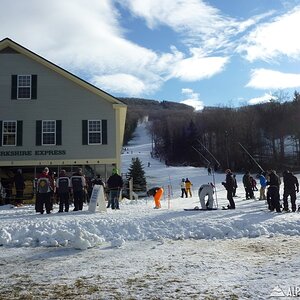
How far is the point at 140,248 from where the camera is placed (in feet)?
30.3

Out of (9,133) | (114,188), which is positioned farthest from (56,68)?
(114,188)

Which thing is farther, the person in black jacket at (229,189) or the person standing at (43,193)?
the person in black jacket at (229,189)

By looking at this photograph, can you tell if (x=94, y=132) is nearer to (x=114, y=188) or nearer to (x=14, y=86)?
(x=14, y=86)

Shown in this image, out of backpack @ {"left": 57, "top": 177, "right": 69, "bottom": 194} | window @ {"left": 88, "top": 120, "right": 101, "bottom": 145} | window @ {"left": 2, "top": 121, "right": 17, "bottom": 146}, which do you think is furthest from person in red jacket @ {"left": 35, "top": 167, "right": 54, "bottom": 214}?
window @ {"left": 2, "top": 121, "right": 17, "bottom": 146}

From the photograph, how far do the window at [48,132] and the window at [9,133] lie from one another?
176 cm

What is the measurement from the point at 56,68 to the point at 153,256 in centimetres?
1964

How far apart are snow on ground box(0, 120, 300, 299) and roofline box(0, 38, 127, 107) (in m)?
13.7

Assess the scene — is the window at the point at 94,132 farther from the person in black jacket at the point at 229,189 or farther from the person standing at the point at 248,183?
the person in black jacket at the point at 229,189

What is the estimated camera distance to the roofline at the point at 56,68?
83.7 feet

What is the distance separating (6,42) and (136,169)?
2863 centimetres

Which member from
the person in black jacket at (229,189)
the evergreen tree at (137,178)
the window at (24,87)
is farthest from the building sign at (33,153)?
the evergreen tree at (137,178)

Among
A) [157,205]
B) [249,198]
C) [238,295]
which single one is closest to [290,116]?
[249,198]

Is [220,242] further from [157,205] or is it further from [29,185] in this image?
[29,185]

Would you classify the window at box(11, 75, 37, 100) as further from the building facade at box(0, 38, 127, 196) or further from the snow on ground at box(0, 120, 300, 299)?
the snow on ground at box(0, 120, 300, 299)
